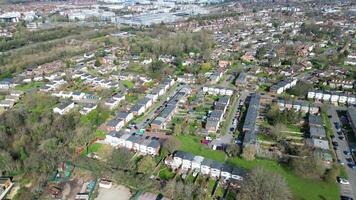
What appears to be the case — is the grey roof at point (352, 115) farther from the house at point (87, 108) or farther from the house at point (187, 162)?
the house at point (87, 108)

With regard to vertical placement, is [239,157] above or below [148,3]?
below

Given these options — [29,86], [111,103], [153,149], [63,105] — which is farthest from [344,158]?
[29,86]

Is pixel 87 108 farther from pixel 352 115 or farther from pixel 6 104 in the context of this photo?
pixel 352 115

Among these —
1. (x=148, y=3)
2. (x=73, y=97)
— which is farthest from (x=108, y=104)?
(x=148, y=3)

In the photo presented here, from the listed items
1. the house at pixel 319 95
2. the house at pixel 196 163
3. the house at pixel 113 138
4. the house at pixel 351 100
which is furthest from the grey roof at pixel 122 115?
the house at pixel 351 100

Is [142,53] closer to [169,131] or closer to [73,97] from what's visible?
[73,97]

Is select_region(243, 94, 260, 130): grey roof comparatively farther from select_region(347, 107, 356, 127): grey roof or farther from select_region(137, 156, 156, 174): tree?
select_region(137, 156, 156, 174): tree
